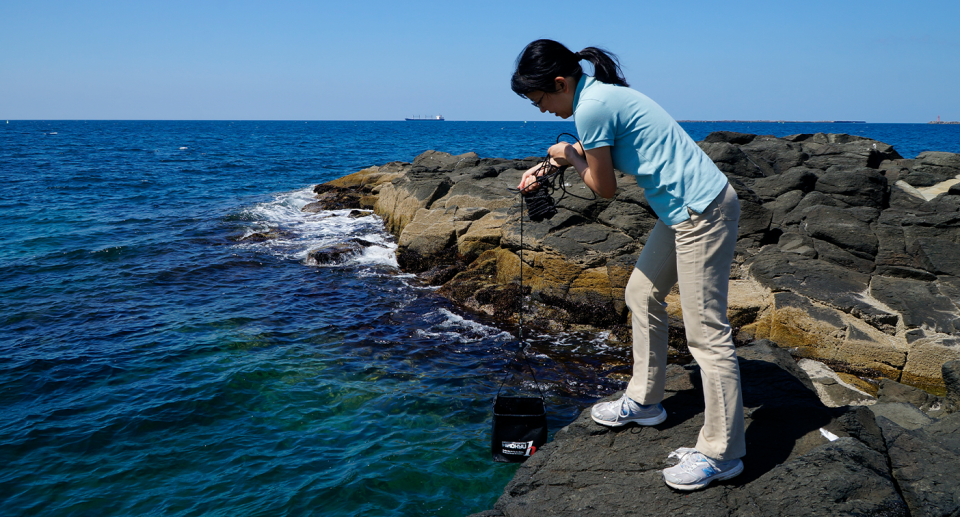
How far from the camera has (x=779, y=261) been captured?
28.9 feet

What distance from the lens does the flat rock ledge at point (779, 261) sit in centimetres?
748

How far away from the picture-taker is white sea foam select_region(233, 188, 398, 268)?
14.2 meters

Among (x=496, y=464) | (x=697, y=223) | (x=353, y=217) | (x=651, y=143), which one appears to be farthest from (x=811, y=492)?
(x=353, y=217)

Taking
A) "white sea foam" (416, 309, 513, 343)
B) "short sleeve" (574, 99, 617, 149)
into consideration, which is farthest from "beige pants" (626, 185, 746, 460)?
"white sea foam" (416, 309, 513, 343)

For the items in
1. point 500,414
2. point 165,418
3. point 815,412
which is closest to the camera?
point 815,412

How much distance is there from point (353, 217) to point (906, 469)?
58.2 ft

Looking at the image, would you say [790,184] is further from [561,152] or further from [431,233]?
[561,152]

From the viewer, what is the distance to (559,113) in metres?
3.25

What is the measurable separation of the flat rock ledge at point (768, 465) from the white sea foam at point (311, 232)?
9757mm

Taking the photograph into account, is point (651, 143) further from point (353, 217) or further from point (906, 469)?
point (353, 217)

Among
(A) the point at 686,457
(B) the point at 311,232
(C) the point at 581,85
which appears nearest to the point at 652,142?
(C) the point at 581,85

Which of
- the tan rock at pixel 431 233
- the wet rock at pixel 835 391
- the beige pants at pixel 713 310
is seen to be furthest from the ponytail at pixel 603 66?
the tan rock at pixel 431 233

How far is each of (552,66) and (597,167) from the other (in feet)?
1.85

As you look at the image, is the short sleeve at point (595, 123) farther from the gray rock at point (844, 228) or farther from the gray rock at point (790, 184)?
the gray rock at point (790, 184)
